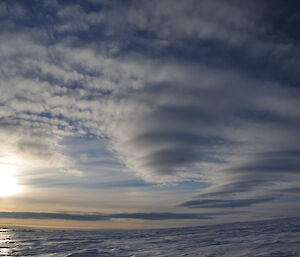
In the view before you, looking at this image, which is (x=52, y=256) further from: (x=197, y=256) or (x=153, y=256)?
(x=197, y=256)

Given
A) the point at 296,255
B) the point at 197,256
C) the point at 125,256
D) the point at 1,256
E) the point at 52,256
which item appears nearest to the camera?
the point at 296,255

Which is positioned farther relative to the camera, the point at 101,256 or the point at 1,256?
the point at 1,256

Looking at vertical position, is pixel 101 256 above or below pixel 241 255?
below

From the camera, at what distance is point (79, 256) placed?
1798cm

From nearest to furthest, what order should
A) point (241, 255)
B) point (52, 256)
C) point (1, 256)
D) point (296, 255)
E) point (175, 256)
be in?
point (296, 255) < point (241, 255) < point (175, 256) < point (52, 256) < point (1, 256)

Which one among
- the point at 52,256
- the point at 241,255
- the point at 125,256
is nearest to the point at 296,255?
the point at 241,255

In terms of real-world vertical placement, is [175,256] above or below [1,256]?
above

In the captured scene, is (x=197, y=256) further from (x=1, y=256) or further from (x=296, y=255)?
(x=1, y=256)

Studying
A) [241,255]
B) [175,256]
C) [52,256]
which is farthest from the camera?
[52,256]

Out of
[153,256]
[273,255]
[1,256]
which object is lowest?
[1,256]

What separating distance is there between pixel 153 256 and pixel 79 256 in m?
6.58

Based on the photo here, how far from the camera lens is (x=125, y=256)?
16.9 metres

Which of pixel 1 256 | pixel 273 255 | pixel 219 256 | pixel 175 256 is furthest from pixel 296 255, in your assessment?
pixel 1 256

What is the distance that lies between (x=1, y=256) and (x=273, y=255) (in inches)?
916
